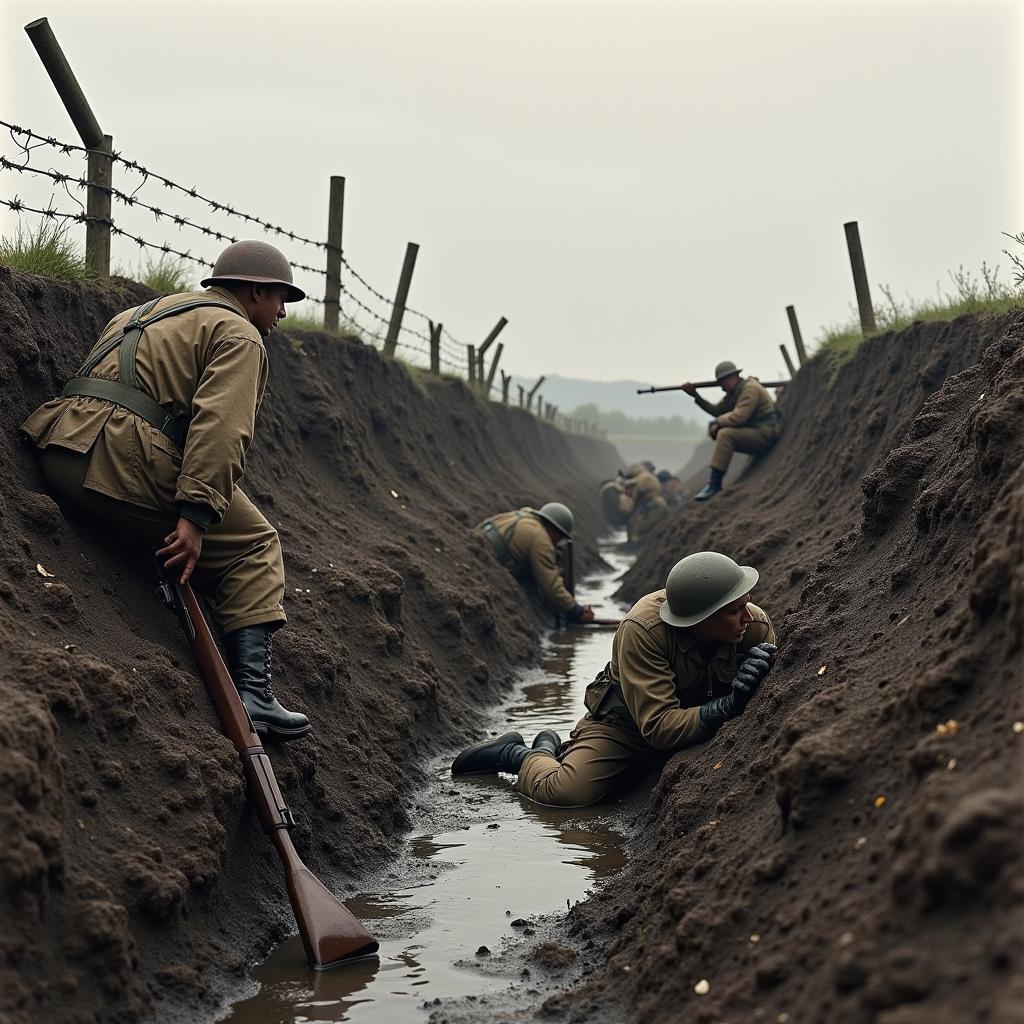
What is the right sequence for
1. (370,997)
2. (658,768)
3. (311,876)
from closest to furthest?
(370,997) → (311,876) → (658,768)

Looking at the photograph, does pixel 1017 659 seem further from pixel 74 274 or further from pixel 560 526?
pixel 560 526

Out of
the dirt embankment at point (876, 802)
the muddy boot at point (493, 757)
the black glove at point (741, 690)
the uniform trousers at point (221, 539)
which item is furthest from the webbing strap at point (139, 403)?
the muddy boot at point (493, 757)

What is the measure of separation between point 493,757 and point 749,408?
976 cm

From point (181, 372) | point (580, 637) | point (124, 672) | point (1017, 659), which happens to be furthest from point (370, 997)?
point (580, 637)

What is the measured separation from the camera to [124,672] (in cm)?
450

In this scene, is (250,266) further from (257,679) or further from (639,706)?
(639,706)

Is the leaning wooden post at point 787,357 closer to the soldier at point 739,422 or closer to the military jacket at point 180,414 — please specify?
the soldier at point 739,422

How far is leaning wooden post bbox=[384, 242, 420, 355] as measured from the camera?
15250 millimetres

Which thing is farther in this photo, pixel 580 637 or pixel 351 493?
pixel 580 637

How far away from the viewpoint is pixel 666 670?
595cm

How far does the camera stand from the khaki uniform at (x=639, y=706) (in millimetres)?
5879

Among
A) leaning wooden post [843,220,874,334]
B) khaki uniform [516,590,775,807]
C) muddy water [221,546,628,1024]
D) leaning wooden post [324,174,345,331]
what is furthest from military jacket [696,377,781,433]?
khaki uniform [516,590,775,807]

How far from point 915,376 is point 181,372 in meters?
7.13

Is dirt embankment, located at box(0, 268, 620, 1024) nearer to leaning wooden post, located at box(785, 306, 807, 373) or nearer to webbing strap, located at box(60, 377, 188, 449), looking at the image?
webbing strap, located at box(60, 377, 188, 449)
